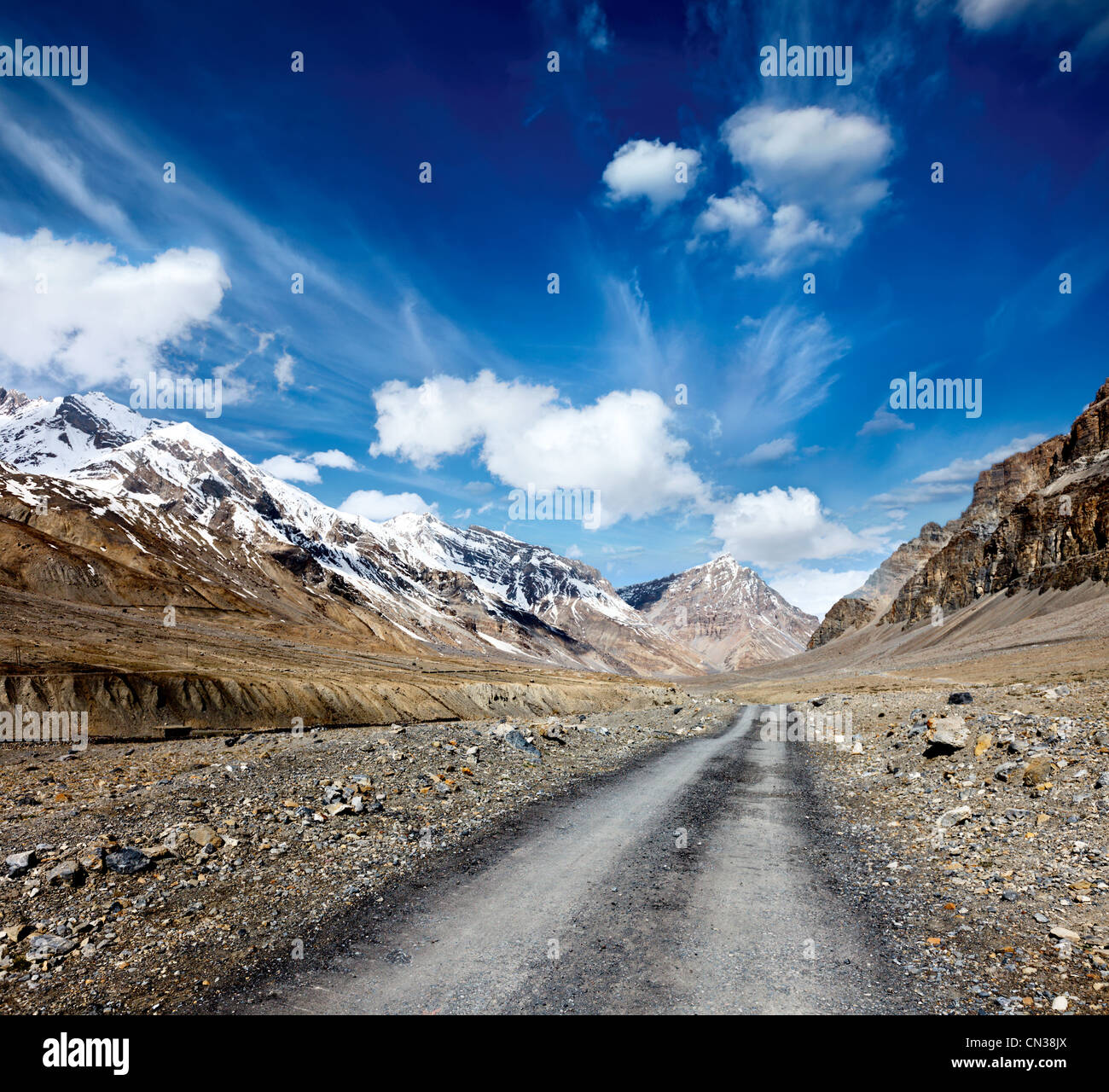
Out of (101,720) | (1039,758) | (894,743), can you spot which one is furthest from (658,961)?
(101,720)

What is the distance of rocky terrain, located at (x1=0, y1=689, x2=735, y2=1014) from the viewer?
275 inches

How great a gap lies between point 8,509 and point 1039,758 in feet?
635

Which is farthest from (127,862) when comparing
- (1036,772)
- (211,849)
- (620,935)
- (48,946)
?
(1036,772)

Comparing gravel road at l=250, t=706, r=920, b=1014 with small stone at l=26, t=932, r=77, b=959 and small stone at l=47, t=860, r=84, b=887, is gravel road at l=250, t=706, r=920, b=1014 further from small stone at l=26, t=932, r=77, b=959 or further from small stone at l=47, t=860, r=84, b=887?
small stone at l=47, t=860, r=84, b=887

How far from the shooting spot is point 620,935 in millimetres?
8016

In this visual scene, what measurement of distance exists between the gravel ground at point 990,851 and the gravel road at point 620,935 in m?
0.81

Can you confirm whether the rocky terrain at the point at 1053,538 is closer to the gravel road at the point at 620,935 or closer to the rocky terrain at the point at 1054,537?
the rocky terrain at the point at 1054,537

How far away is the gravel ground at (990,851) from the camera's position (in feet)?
22.1

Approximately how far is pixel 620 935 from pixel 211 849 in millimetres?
6955

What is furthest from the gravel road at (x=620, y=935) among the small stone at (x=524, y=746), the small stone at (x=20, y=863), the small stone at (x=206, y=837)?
the small stone at (x=524, y=746)

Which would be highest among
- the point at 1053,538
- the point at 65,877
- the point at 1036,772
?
the point at 1053,538

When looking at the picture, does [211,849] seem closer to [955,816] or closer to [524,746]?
[524,746]

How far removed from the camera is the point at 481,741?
770 inches
